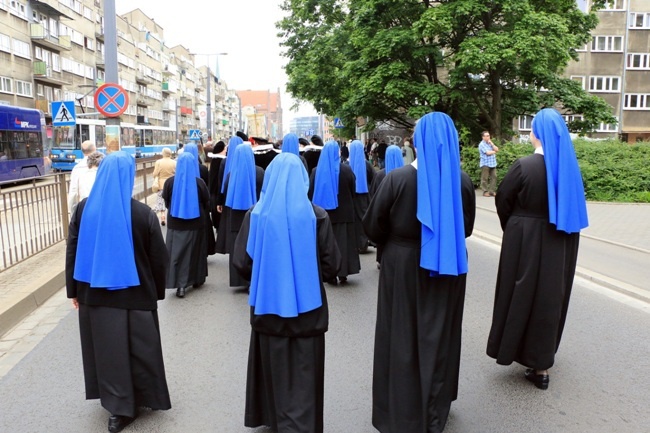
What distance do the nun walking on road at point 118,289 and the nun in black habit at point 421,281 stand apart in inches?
62.1

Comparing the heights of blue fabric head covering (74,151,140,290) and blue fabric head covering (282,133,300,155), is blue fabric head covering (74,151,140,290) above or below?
below

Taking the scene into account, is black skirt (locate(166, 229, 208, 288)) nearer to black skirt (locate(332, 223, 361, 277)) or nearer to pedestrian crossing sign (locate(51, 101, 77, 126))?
black skirt (locate(332, 223, 361, 277))

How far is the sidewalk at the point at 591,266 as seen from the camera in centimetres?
743

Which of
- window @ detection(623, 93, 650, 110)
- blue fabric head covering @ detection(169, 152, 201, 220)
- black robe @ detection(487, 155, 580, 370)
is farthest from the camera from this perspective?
window @ detection(623, 93, 650, 110)

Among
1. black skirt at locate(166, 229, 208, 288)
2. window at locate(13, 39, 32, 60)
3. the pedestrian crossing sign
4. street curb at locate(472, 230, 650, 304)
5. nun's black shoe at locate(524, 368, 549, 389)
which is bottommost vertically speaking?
street curb at locate(472, 230, 650, 304)

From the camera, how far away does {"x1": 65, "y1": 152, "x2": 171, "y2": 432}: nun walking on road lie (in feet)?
13.2

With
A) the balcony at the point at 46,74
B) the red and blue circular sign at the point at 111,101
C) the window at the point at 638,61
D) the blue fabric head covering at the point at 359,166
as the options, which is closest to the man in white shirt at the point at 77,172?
the red and blue circular sign at the point at 111,101

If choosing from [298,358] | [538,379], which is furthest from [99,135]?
[298,358]

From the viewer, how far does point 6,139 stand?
2586 cm

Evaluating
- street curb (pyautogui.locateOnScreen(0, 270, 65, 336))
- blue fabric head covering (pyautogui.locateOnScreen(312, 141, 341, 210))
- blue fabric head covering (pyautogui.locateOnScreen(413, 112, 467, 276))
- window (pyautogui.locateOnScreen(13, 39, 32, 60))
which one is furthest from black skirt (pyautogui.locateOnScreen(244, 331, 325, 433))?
window (pyautogui.locateOnScreen(13, 39, 32, 60))

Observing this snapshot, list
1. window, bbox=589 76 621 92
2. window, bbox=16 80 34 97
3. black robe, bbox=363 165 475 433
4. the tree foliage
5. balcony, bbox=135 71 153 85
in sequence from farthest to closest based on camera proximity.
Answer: balcony, bbox=135 71 153 85 → window, bbox=589 76 621 92 → window, bbox=16 80 34 97 → the tree foliage → black robe, bbox=363 165 475 433

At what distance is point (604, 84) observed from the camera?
46.0 m

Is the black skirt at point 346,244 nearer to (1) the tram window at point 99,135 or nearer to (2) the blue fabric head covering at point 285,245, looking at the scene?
(2) the blue fabric head covering at point 285,245

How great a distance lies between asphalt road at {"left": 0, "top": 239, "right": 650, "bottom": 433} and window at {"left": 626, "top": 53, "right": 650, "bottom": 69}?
1783 inches
